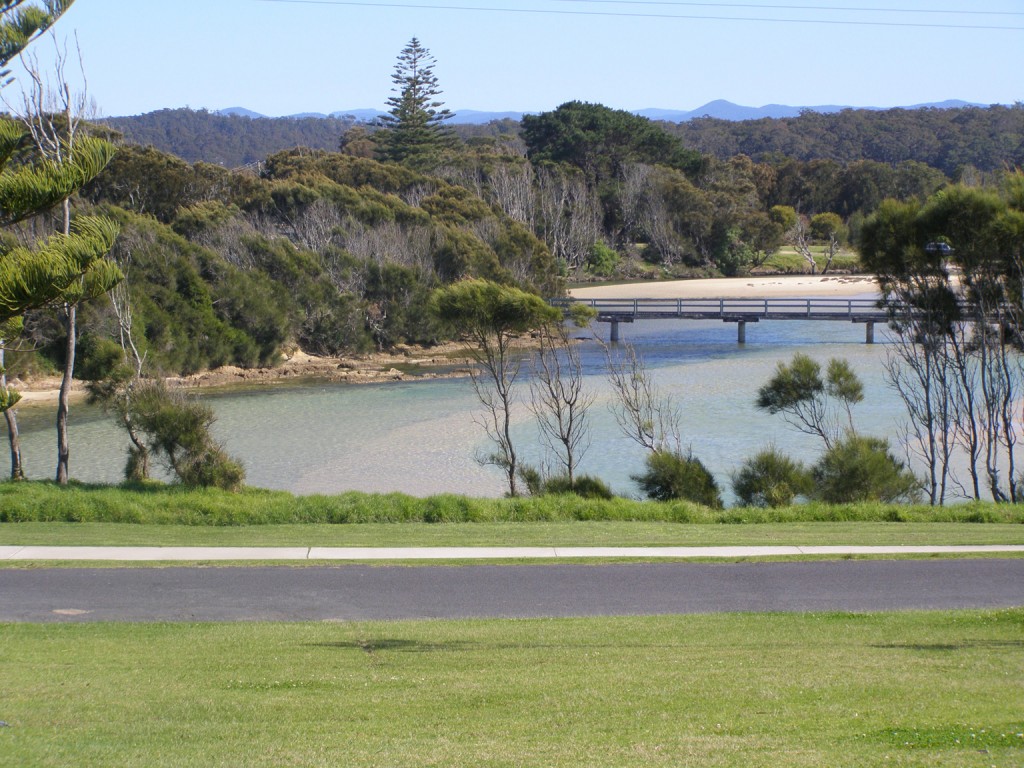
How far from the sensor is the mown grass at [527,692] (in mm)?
6352

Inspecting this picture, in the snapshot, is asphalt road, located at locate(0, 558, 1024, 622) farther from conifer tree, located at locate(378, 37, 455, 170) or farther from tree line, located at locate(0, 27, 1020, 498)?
conifer tree, located at locate(378, 37, 455, 170)

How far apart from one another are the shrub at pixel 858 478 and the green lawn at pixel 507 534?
163 inches

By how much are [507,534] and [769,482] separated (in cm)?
749

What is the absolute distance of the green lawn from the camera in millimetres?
14859

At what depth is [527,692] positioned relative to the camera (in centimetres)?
778

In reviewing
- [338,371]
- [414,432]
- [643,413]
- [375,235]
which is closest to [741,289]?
[375,235]

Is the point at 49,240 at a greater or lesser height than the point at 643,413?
greater

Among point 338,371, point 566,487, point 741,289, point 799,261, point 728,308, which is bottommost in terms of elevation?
point 566,487

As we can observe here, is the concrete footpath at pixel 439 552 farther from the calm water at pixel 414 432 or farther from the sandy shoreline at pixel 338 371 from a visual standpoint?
the sandy shoreline at pixel 338 371

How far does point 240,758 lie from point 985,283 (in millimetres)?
22094

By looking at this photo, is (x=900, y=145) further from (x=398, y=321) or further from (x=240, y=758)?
(x=240, y=758)

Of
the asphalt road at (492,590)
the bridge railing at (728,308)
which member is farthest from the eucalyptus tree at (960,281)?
the bridge railing at (728,308)

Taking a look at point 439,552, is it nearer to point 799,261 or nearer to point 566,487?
point 566,487

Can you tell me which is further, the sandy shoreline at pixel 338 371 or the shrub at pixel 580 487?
the sandy shoreline at pixel 338 371
